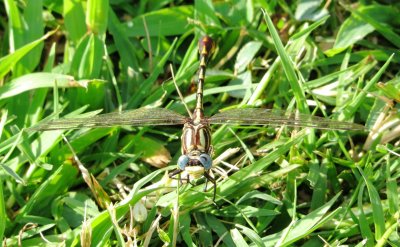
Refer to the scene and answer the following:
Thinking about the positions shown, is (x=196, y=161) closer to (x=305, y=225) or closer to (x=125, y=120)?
(x=125, y=120)

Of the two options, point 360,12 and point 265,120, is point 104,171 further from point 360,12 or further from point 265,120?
point 360,12

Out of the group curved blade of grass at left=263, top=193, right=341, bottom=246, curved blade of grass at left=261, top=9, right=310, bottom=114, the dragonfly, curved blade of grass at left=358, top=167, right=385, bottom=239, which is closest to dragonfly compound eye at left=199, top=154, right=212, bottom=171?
the dragonfly

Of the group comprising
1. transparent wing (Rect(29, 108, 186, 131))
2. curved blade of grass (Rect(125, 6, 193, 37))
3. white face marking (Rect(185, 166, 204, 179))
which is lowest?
white face marking (Rect(185, 166, 204, 179))

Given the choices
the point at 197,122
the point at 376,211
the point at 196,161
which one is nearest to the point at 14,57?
the point at 197,122

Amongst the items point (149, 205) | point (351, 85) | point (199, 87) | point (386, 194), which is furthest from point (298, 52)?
point (149, 205)

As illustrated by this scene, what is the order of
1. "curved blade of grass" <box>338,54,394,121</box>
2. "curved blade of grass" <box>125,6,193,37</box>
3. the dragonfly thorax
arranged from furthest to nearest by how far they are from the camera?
"curved blade of grass" <box>125,6,193,37</box> → "curved blade of grass" <box>338,54,394,121</box> → the dragonfly thorax

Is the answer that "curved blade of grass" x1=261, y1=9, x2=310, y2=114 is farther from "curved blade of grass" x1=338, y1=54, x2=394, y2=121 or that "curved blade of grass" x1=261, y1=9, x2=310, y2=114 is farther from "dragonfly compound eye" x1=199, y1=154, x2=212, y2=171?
"dragonfly compound eye" x1=199, y1=154, x2=212, y2=171
